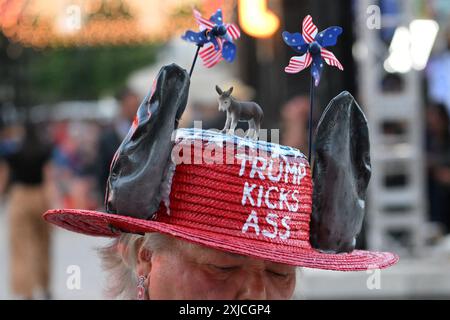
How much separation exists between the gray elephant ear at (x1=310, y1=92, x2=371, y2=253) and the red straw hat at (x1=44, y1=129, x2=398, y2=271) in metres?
0.12

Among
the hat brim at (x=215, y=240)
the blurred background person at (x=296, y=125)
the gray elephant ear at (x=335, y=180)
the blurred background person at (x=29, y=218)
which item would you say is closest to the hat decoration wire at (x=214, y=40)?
the gray elephant ear at (x=335, y=180)

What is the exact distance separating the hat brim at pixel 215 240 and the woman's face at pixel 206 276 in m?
0.06

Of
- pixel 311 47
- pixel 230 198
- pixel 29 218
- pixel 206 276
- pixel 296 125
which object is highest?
pixel 296 125

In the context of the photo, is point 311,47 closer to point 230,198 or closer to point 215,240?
point 230,198

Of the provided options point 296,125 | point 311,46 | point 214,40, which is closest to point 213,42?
point 214,40

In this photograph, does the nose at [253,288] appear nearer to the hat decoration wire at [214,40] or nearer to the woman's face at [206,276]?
the woman's face at [206,276]

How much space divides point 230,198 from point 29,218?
812 cm

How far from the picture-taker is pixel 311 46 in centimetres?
265

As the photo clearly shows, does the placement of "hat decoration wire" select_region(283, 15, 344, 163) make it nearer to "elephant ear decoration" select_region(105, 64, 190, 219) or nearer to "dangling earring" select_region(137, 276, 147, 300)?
"elephant ear decoration" select_region(105, 64, 190, 219)

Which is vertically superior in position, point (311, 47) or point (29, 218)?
point (311, 47)

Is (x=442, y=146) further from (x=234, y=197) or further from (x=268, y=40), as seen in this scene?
(x=234, y=197)

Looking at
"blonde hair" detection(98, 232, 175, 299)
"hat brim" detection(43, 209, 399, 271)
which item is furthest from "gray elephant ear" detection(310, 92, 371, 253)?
"blonde hair" detection(98, 232, 175, 299)

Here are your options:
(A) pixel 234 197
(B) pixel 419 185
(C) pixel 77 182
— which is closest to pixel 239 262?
(A) pixel 234 197

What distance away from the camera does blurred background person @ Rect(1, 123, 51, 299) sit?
33.3 ft
